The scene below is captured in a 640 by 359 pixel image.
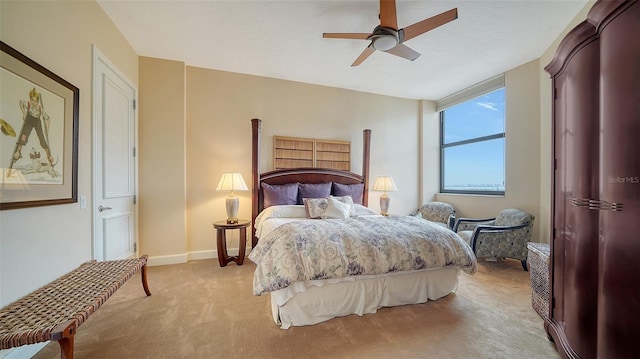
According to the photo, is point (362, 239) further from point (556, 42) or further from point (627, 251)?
point (556, 42)

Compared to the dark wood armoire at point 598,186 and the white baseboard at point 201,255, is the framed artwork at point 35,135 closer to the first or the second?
the white baseboard at point 201,255

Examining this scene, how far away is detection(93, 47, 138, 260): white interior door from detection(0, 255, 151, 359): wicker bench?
611mm

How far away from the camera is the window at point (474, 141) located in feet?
13.2

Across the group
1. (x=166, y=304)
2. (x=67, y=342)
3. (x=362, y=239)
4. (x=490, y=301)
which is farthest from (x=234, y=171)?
(x=490, y=301)

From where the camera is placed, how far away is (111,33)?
2.60 m

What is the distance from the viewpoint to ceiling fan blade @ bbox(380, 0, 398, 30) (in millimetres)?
1988

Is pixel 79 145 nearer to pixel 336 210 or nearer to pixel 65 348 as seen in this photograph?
pixel 65 348

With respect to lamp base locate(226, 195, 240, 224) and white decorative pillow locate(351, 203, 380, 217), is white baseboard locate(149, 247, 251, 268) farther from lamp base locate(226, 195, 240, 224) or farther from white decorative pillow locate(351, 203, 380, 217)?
white decorative pillow locate(351, 203, 380, 217)

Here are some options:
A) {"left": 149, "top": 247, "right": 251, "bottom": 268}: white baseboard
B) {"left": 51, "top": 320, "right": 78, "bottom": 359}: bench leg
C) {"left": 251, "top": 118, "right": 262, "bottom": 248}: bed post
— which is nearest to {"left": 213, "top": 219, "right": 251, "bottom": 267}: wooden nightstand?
{"left": 251, "top": 118, "right": 262, "bottom": 248}: bed post

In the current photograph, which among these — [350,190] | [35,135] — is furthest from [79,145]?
[350,190]

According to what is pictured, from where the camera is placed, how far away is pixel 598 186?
4.10ft

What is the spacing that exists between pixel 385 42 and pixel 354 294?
2.36 metres

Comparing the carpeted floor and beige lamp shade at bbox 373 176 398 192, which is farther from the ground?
beige lamp shade at bbox 373 176 398 192

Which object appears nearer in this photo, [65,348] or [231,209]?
[65,348]
